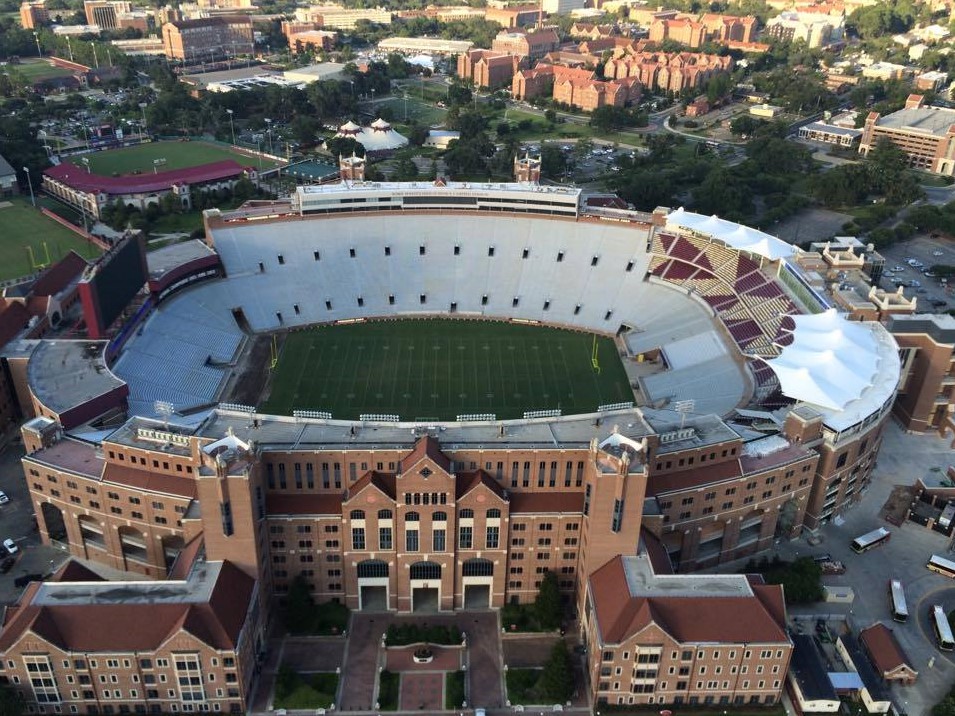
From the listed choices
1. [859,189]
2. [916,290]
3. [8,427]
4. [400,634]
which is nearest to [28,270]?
[8,427]

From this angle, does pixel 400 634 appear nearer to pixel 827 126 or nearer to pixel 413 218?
pixel 413 218

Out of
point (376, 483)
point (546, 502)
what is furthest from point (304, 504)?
point (546, 502)

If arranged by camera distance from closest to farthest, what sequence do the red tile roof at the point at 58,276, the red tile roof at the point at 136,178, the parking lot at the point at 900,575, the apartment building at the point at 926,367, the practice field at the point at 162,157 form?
the parking lot at the point at 900,575, the apartment building at the point at 926,367, the red tile roof at the point at 58,276, the red tile roof at the point at 136,178, the practice field at the point at 162,157

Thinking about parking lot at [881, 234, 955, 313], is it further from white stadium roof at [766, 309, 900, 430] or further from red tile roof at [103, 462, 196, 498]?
red tile roof at [103, 462, 196, 498]

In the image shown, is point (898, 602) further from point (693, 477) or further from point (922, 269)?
point (922, 269)

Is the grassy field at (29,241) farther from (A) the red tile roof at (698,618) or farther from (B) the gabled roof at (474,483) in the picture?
(A) the red tile roof at (698,618)

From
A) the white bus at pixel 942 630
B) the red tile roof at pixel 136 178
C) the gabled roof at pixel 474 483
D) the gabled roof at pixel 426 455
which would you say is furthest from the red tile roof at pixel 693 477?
the red tile roof at pixel 136 178

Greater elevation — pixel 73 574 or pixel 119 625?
pixel 119 625
